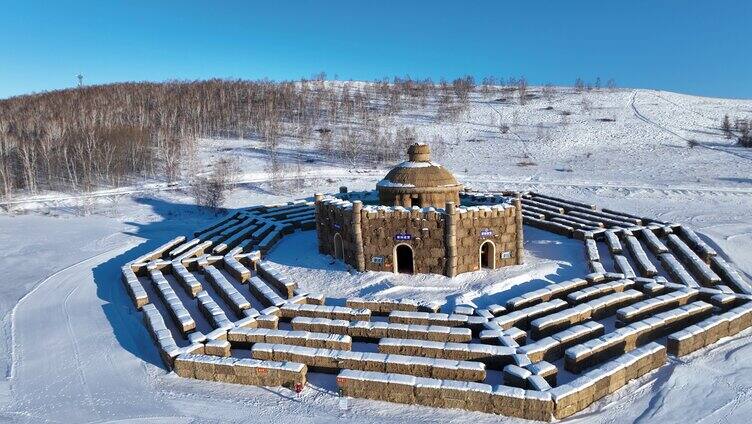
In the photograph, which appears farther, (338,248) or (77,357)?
(338,248)

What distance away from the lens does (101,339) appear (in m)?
17.2

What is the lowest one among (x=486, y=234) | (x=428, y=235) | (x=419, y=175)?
(x=486, y=234)

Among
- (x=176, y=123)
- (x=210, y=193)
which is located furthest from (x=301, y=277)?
(x=176, y=123)

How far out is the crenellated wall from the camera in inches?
872

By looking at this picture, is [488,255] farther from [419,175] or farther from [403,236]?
[419,175]

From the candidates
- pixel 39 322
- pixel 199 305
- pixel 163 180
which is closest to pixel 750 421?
pixel 199 305

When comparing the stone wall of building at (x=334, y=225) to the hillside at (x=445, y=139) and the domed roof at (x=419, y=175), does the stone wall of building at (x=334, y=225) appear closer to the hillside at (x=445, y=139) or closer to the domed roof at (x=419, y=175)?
the domed roof at (x=419, y=175)

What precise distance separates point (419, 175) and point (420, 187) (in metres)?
0.72

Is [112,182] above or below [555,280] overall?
above

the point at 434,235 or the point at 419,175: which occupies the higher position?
the point at 419,175

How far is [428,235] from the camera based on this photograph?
2228 centimetres

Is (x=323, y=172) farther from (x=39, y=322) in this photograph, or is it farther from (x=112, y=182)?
(x=39, y=322)

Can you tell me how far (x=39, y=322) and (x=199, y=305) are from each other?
6137 millimetres

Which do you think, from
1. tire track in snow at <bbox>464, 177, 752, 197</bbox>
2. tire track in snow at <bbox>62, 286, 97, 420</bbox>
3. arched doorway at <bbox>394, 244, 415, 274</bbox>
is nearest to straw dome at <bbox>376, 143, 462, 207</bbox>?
arched doorway at <bbox>394, 244, 415, 274</bbox>
